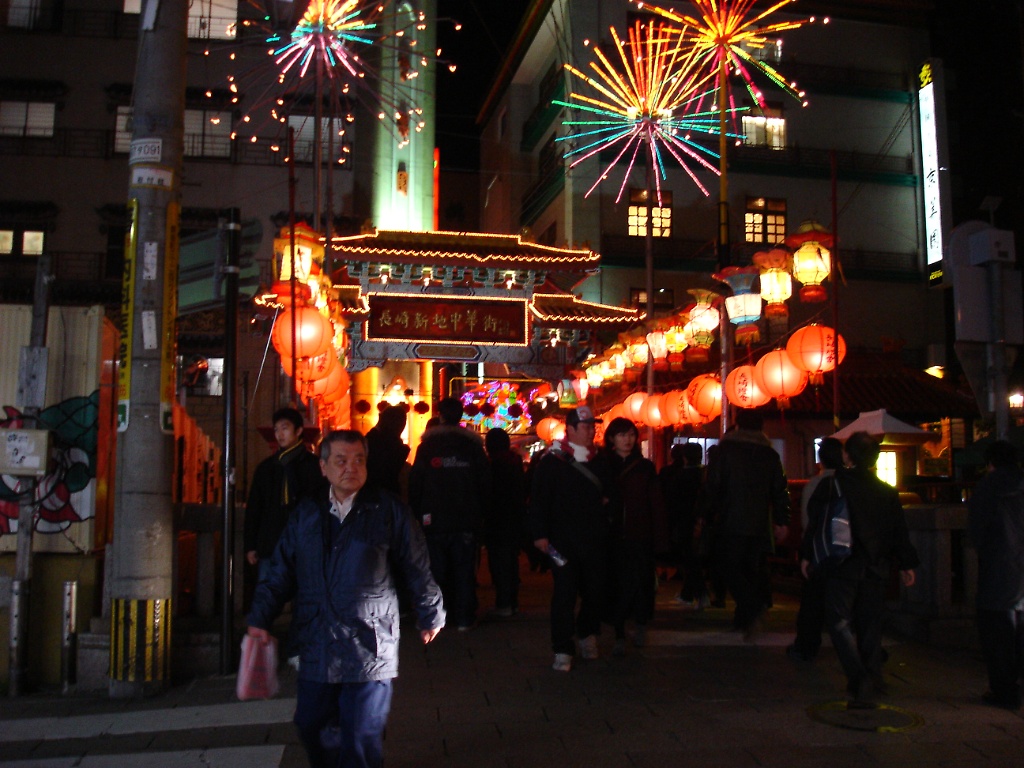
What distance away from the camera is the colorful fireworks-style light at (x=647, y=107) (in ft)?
69.5

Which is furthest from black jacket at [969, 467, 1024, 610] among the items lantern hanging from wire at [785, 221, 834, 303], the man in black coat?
lantern hanging from wire at [785, 221, 834, 303]

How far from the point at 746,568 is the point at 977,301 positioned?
9.67ft

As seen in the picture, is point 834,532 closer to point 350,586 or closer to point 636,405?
point 350,586

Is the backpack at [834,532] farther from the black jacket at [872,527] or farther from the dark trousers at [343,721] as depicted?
the dark trousers at [343,721]

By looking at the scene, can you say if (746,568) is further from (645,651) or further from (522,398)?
(522,398)

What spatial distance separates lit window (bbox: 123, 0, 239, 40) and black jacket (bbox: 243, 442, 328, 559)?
75.1 feet

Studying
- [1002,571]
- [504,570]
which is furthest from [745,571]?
Answer: [504,570]

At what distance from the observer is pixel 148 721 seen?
6.01m

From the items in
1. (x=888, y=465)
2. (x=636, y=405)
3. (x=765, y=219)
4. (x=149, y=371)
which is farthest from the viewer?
(x=765, y=219)

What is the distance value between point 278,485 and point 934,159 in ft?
79.7

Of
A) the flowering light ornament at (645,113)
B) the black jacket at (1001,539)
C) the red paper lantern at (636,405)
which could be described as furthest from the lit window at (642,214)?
the black jacket at (1001,539)

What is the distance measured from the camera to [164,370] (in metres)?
6.88

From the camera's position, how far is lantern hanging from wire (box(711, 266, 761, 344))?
13.7 meters

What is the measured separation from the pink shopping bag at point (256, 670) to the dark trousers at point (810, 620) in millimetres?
4717
